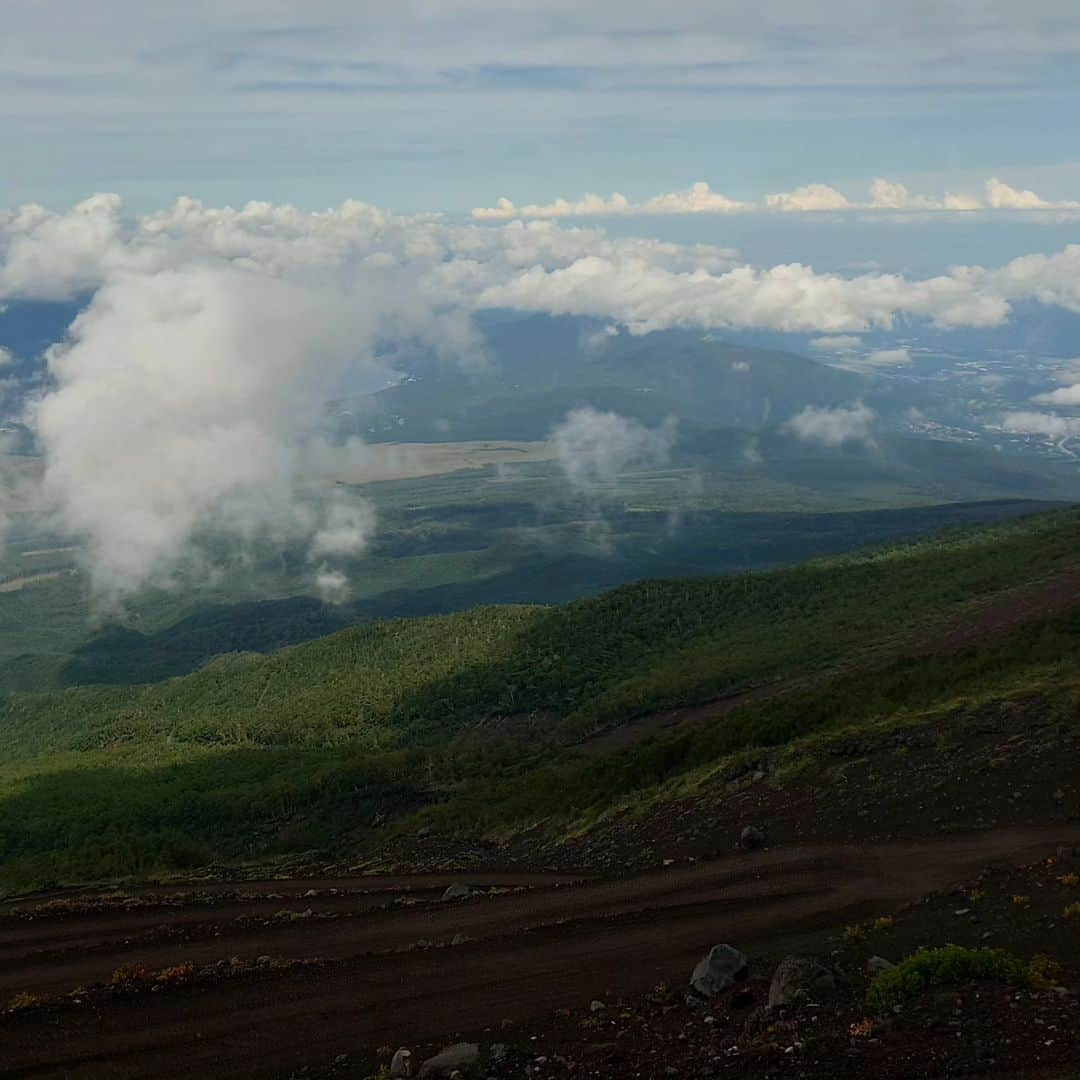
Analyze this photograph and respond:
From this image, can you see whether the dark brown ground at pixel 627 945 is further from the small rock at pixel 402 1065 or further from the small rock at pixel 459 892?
the small rock at pixel 459 892

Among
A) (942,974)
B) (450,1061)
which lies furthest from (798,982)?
(450,1061)

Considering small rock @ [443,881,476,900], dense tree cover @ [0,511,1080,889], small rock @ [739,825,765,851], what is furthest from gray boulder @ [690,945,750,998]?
dense tree cover @ [0,511,1080,889]

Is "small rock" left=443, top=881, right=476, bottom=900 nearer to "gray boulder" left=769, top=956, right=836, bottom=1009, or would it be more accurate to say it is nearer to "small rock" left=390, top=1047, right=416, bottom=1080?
"small rock" left=390, top=1047, right=416, bottom=1080

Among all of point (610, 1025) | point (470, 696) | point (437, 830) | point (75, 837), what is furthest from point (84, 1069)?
point (470, 696)

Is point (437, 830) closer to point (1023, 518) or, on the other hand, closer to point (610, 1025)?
point (610, 1025)

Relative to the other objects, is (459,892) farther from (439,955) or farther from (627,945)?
(627,945)

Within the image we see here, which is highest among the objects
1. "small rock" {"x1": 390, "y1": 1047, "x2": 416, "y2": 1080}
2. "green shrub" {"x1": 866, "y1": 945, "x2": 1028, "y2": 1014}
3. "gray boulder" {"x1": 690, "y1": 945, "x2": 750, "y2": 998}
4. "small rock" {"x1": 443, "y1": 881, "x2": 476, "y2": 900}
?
"green shrub" {"x1": 866, "y1": 945, "x2": 1028, "y2": 1014}
